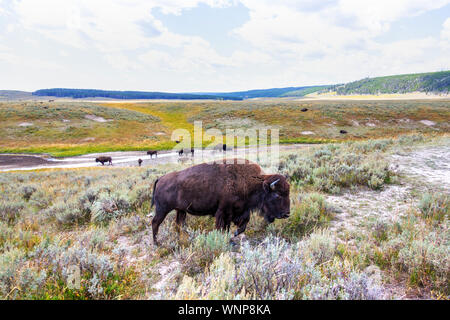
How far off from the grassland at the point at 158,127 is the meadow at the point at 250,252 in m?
29.7

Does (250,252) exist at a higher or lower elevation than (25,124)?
lower

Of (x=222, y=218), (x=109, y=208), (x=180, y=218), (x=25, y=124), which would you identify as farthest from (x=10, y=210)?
Result: (x=25, y=124)

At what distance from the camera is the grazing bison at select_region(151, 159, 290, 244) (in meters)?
Answer: 4.14

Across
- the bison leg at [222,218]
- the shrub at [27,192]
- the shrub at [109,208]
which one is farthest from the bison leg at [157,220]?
the shrub at [27,192]

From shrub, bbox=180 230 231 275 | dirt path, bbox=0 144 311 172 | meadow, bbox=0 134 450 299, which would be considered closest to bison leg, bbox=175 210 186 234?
meadow, bbox=0 134 450 299

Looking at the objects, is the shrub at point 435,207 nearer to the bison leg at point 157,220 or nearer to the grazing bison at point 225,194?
the grazing bison at point 225,194

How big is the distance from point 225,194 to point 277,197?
0.95 m

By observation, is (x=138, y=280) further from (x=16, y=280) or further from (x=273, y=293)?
(x=273, y=293)

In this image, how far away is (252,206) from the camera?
14.5ft

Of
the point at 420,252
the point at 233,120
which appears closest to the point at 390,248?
the point at 420,252

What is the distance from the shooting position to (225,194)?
4191mm

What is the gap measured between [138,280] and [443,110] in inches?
3012

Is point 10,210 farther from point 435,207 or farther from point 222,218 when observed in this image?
point 435,207

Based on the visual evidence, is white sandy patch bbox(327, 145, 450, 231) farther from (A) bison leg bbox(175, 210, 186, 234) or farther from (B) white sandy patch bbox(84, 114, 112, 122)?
(B) white sandy patch bbox(84, 114, 112, 122)
